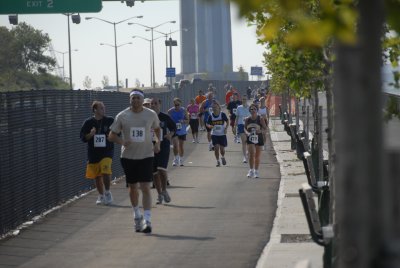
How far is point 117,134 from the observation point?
14570mm

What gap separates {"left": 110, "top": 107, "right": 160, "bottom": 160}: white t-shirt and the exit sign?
8100mm

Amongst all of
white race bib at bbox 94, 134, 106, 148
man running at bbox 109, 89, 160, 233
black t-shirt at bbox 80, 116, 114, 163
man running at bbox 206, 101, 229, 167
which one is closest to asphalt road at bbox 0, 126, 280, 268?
man running at bbox 109, 89, 160, 233

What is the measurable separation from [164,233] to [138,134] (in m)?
Result: 1.35

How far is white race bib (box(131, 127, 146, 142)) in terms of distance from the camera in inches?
557

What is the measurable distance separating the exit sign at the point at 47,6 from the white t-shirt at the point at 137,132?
810cm

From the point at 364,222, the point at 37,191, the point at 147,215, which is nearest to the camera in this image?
the point at 364,222

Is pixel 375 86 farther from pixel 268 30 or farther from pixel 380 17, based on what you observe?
pixel 268 30

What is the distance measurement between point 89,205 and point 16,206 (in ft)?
11.3

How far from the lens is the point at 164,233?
1418cm

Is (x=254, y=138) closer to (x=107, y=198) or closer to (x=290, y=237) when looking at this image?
(x=107, y=198)

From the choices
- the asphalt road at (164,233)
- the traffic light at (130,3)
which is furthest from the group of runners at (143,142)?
the traffic light at (130,3)

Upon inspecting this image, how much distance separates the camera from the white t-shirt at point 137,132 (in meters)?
14.2

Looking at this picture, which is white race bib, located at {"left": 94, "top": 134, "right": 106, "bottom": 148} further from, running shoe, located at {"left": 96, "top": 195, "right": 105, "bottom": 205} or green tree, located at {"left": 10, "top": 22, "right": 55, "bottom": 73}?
green tree, located at {"left": 10, "top": 22, "right": 55, "bottom": 73}

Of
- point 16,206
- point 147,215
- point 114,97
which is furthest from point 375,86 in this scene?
point 114,97
